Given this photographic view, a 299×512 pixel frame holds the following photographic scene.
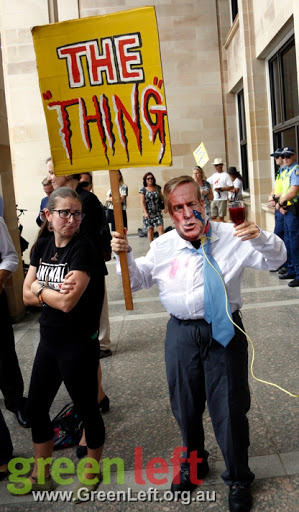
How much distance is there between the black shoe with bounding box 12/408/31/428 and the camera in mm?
3518

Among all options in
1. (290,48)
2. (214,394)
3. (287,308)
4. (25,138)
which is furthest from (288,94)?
(214,394)

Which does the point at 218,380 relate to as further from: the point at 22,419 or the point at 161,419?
the point at 22,419

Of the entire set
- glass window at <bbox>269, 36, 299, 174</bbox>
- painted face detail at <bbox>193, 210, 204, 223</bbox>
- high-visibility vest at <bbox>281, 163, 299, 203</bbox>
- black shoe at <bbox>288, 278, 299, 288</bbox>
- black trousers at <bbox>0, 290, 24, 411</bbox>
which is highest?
glass window at <bbox>269, 36, 299, 174</bbox>

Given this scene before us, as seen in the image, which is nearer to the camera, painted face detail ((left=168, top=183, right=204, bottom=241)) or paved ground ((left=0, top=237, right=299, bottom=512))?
painted face detail ((left=168, top=183, right=204, bottom=241))

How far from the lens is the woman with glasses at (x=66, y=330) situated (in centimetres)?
260

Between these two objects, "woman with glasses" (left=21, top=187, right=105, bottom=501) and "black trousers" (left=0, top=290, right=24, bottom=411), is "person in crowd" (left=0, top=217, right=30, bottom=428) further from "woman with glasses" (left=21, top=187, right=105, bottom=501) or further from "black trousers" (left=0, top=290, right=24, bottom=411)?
"woman with glasses" (left=21, top=187, right=105, bottom=501)

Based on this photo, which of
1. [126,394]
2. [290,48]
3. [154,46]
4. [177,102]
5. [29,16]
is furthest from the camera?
[177,102]

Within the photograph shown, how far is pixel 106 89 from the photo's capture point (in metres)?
2.82

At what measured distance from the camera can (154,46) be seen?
8.93ft

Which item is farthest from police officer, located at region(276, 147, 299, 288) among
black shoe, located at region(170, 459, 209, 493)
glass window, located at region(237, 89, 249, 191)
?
glass window, located at region(237, 89, 249, 191)

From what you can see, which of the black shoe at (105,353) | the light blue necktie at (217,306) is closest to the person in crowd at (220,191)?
the black shoe at (105,353)

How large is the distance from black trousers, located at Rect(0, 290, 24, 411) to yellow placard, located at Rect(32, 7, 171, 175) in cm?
133

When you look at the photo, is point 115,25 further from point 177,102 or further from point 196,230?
point 177,102

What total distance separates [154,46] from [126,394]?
→ 2.54 metres
